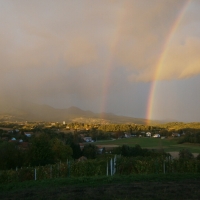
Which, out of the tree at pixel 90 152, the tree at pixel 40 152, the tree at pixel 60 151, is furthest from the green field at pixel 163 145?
the tree at pixel 40 152

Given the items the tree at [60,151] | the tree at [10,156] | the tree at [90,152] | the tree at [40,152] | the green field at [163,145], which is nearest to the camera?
the tree at [40,152]

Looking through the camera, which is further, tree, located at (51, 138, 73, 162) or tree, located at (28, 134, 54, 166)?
tree, located at (51, 138, 73, 162)

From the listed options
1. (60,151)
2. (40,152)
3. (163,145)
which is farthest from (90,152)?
(163,145)

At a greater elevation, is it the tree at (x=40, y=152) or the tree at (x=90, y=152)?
the tree at (x=40, y=152)

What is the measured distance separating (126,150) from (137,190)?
117 feet

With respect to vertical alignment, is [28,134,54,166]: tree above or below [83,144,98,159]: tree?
above

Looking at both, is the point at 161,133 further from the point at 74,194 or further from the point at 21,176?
the point at 74,194

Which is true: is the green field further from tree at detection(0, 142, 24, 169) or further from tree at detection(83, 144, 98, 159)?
tree at detection(0, 142, 24, 169)

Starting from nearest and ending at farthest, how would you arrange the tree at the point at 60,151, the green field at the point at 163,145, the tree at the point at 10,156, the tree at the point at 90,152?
1. the tree at the point at 10,156
2. the tree at the point at 60,151
3. the tree at the point at 90,152
4. the green field at the point at 163,145

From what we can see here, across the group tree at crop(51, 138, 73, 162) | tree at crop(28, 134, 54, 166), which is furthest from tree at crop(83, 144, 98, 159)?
tree at crop(28, 134, 54, 166)

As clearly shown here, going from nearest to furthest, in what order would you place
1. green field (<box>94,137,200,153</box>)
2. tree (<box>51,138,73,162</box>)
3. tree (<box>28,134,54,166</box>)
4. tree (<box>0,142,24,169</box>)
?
tree (<box>28,134,54,166</box>) → tree (<box>0,142,24,169</box>) → tree (<box>51,138,73,162</box>) → green field (<box>94,137,200,153</box>)

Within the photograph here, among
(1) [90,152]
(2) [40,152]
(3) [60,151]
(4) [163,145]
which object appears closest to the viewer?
(2) [40,152]

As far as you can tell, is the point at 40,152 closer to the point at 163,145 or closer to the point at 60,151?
the point at 60,151

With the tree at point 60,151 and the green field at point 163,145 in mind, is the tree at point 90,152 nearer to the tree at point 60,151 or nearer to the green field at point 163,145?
the tree at point 60,151
